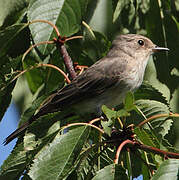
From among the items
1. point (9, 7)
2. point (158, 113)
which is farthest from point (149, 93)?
point (9, 7)

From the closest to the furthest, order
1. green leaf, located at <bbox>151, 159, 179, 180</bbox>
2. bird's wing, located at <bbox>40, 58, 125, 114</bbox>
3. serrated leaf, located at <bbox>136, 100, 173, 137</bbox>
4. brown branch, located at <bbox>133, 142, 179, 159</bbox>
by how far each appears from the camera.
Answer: green leaf, located at <bbox>151, 159, 179, 180</bbox> < brown branch, located at <bbox>133, 142, 179, 159</bbox> < serrated leaf, located at <bbox>136, 100, 173, 137</bbox> < bird's wing, located at <bbox>40, 58, 125, 114</bbox>

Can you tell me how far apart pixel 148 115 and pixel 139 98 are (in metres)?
0.27

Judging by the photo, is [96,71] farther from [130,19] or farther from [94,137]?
[94,137]

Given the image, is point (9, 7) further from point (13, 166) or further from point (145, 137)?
point (145, 137)

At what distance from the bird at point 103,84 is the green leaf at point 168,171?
1277 millimetres

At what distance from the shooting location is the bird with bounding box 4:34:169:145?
10.5 ft

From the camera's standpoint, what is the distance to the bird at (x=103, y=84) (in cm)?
321

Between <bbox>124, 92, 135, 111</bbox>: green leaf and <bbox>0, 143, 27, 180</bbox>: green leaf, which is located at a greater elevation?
<bbox>124, 92, 135, 111</bbox>: green leaf

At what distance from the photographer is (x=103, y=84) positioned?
3.59m

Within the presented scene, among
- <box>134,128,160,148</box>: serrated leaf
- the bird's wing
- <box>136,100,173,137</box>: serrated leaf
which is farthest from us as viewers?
the bird's wing

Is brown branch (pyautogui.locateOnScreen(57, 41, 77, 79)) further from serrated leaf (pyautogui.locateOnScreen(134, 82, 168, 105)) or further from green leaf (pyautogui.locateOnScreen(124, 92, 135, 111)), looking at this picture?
green leaf (pyautogui.locateOnScreen(124, 92, 135, 111))

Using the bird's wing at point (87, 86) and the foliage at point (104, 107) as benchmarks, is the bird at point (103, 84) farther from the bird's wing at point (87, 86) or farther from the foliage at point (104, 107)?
the foliage at point (104, 107)

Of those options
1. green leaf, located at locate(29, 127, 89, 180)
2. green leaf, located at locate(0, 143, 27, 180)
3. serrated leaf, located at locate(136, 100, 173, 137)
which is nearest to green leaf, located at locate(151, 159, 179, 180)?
green leaf, located at locate(29, 127, 89, 180)

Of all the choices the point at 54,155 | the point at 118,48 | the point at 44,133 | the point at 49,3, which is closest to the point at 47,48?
the point at 49,3
